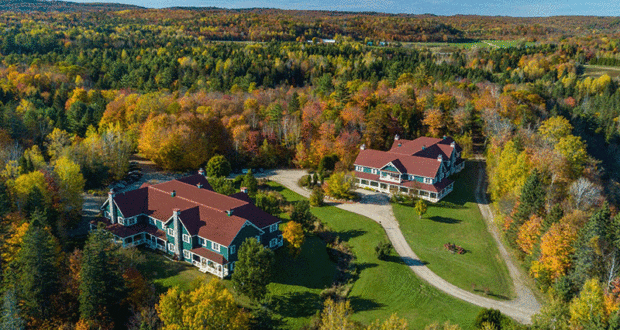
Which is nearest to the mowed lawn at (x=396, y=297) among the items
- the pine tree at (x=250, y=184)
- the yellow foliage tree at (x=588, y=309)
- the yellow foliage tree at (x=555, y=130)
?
the yellow foliage tree at (x=588, y=309)

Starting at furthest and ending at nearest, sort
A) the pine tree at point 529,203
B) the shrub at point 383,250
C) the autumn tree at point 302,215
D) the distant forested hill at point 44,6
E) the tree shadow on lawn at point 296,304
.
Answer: the distant forested hill at point 44,6
the autumn tree at point 302,215
the pine tree at point 529,203
the shrub at point 383,250
the tree shadow on lawn at point 296,304

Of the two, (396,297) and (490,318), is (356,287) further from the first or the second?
(490,318)

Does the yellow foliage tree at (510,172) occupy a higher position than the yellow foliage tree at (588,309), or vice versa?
the yellow foliage tree at (510,172)

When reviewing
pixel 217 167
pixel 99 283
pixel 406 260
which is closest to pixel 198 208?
pixel 99 283

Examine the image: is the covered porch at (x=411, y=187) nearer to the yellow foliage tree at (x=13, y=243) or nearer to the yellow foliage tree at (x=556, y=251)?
the yellow foliage tree at (x=556, y=251)

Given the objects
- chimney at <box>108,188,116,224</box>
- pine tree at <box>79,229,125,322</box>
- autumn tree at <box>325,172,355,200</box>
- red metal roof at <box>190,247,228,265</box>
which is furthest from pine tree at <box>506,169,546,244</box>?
chimney at <box>108,188,116,224</box>

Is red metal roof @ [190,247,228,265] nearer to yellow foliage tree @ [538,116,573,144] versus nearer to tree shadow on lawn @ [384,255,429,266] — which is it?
tree shadow on lawn @ [384,255,429,266]

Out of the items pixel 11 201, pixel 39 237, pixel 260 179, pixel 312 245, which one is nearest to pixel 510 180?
pixel 312 245
